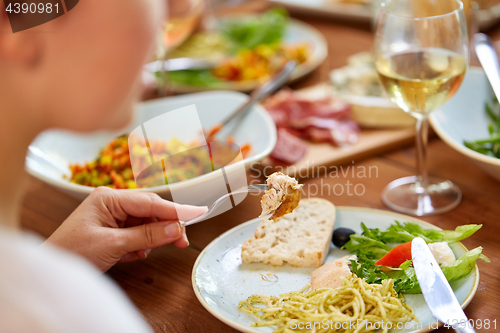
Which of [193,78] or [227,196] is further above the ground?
[227,196]

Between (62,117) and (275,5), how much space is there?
9.92 feet

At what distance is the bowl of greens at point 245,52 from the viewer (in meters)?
2.33

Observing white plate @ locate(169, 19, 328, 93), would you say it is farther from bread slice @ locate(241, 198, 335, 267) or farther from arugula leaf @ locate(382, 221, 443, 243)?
arugula leaf @ locate(382, 221, 443, 243)

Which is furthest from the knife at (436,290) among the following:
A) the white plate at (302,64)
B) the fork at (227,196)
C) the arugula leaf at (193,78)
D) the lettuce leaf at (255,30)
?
the lettuce leaf at (255,30)

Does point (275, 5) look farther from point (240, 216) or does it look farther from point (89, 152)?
point (240, 216)

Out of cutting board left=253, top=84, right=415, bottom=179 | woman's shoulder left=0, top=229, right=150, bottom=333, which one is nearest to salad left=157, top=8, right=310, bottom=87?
cutting board left=253, top=84, right=415, bottom=179

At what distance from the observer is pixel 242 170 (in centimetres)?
117

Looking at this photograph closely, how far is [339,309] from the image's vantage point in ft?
2.98

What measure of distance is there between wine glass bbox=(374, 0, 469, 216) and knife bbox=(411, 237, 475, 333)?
1.26 ft

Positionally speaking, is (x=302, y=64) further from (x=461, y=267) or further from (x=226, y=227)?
(x=461, y=267)

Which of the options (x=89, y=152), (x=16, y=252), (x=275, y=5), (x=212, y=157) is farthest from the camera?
(x=275, y=5)

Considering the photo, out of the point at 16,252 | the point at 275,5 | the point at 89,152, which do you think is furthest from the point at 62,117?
the point at 275,5

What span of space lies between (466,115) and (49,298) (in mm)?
1474

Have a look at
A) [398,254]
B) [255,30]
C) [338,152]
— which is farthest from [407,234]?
[255,30]
